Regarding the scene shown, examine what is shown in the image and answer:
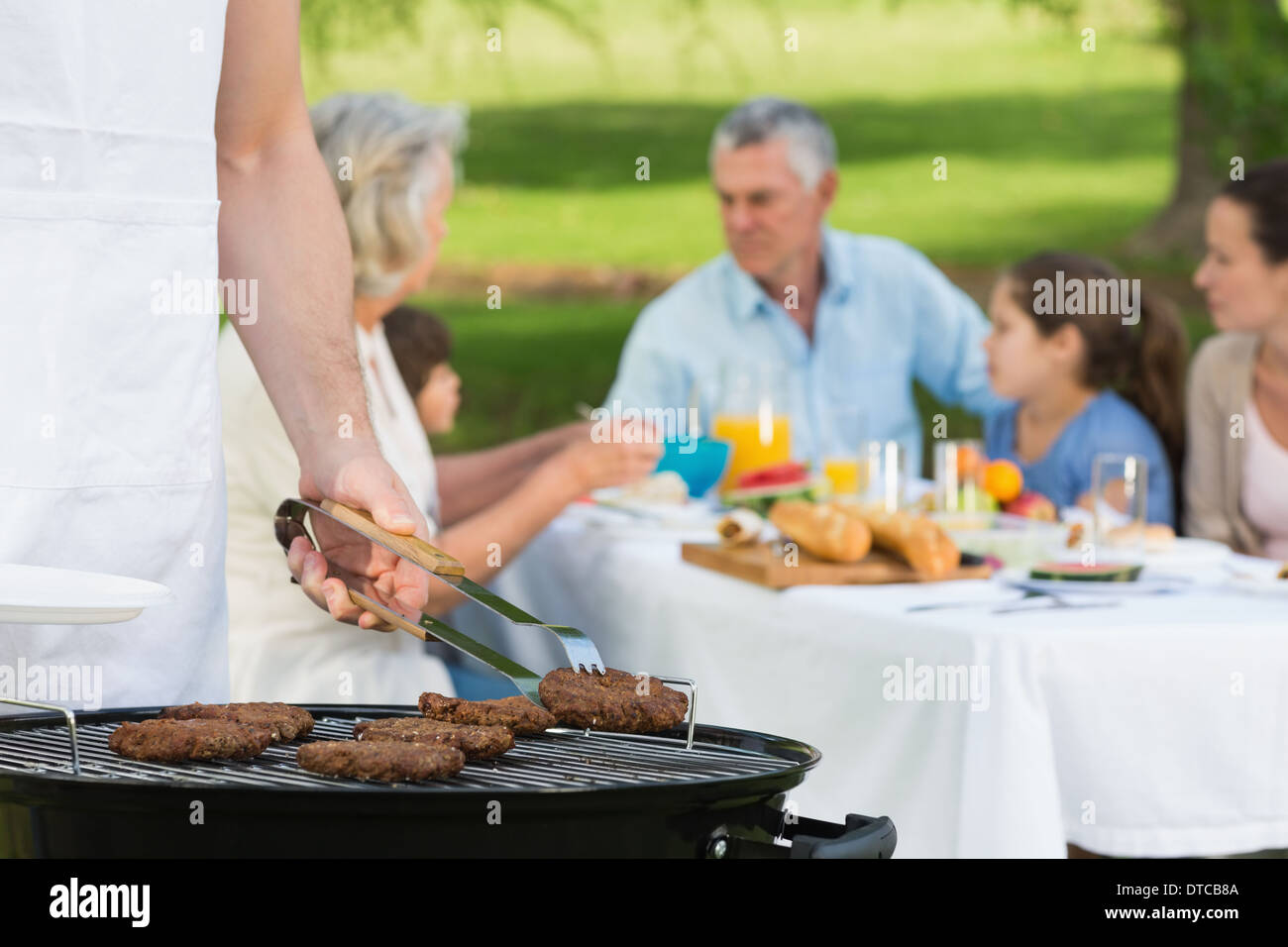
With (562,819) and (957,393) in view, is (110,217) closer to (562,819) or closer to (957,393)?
(562,819)

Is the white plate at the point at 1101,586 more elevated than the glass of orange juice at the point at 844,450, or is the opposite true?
the glass of orange juice at the point at 844,450

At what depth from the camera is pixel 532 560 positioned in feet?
12.4

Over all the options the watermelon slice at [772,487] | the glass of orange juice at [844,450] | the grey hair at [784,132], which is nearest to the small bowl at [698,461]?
the watermelon slice at [772,487]

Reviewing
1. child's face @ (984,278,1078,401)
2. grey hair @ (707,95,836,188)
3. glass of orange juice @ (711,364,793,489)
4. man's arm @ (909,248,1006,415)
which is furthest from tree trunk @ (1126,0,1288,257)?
glass of orange juice @ (711,364,793,489)

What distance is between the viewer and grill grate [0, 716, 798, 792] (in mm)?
1165

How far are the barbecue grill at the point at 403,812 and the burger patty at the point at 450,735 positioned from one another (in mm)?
18

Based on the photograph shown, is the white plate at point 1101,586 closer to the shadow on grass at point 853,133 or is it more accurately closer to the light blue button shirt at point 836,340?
the light blue button shirt at point 836,340

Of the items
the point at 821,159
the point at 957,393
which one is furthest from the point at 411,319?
the point at 957,393

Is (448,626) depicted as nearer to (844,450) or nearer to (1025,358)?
(844,450)

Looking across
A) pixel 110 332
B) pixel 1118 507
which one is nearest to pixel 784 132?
pixel 1118 507

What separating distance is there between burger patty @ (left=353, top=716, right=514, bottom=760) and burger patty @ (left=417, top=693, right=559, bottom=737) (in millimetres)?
24

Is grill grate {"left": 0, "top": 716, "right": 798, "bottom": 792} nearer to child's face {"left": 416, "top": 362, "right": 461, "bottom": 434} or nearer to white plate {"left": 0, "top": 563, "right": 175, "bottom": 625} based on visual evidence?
white plate {"left": 0, "top": 563, "right": 175, "bottom": 625}

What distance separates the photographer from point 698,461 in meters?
3.85

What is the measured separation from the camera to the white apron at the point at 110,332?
1.57m
